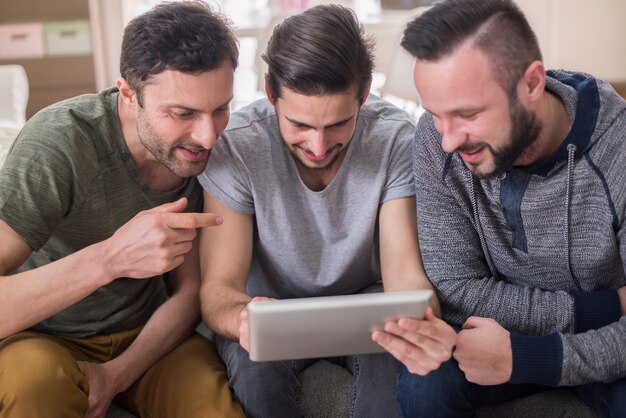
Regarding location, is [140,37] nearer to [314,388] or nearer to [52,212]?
[52,212]

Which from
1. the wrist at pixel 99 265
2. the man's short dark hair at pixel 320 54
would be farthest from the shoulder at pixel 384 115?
the wrist at pixel 99 265

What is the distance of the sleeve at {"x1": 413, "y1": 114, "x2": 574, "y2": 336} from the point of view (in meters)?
1.33

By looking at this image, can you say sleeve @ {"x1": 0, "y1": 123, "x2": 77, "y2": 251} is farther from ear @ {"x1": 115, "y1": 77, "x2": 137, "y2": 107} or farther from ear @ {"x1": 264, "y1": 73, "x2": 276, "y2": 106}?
ear @ {"x1": 264, "y1": 73, "x2": 276, "y2": 106}

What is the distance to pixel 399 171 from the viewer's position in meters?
1.47

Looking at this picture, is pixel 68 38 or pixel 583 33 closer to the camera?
pixel 583 33

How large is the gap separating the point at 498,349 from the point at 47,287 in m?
0.76

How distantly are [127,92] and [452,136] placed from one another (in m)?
0.62

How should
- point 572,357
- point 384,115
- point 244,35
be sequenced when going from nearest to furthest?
point 572,357 → point 384,115 → point 244,35

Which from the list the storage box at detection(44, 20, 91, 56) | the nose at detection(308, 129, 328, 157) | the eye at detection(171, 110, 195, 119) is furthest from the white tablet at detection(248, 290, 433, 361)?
the storage box at detection(44, 20, 91, 56)

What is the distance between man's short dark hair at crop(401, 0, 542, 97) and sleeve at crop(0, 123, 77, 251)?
656 millimetres

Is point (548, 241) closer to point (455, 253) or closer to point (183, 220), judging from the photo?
point (455, 253)

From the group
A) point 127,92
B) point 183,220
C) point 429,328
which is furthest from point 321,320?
point 127,92

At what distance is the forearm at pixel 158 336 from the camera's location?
142 cm

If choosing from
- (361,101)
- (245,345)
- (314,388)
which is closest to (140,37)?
(361,101)
